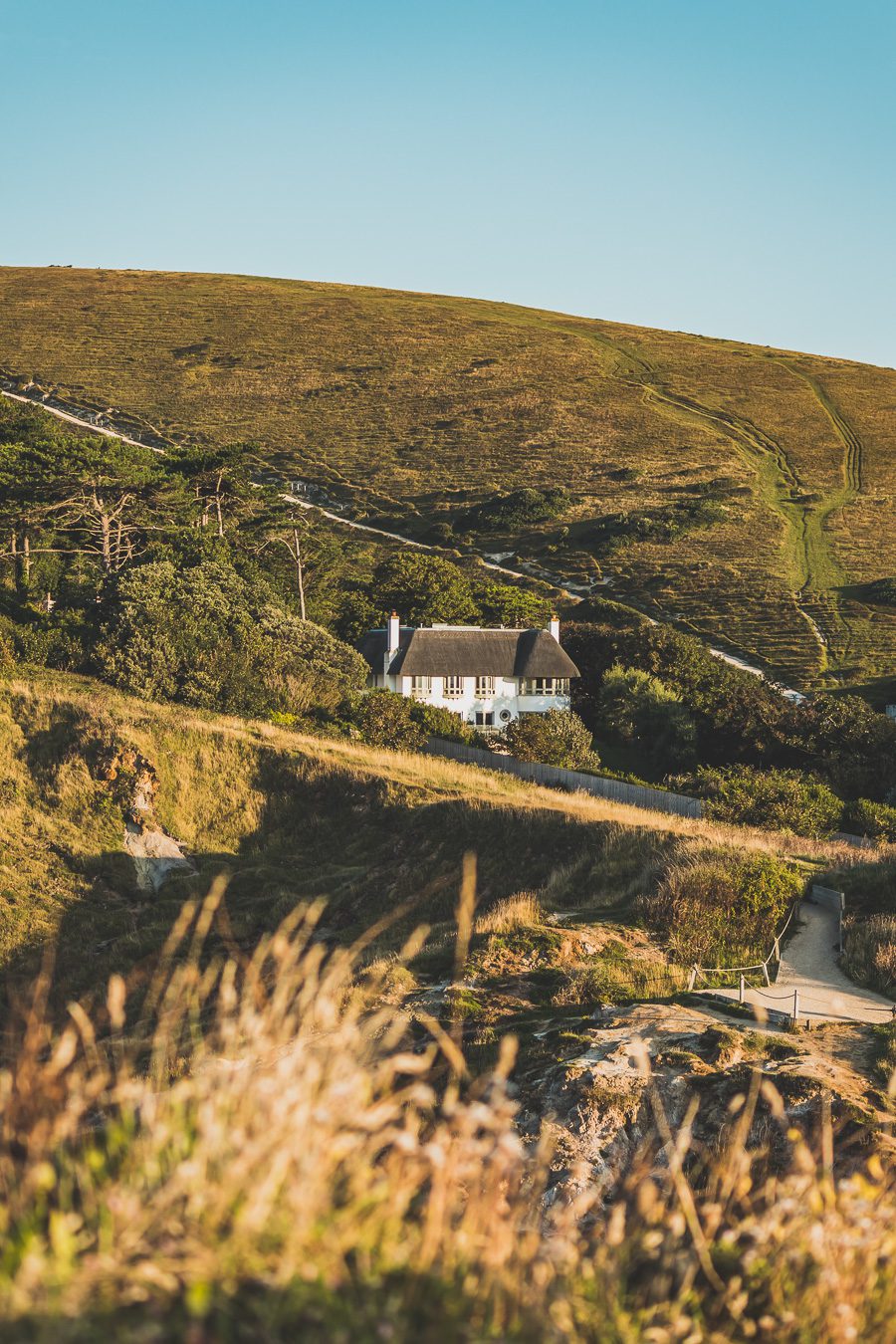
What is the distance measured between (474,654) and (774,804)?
2714 centimetres

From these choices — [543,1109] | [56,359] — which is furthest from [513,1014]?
[56,359]

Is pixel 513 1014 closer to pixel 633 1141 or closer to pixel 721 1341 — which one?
pixel 633 1141

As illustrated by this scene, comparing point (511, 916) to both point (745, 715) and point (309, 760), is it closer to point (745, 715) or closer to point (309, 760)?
point (309, 760)

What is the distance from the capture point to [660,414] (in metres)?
115

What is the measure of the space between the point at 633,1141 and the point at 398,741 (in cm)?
3078

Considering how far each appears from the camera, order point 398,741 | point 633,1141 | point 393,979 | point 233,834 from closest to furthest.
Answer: point 633,1141 < point 393,979 < point 233,834 < point 398,741

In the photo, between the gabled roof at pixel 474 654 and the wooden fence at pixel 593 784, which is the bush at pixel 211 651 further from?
the gabled roof at pixel 474 654

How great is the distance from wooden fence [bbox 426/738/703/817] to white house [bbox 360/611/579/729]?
1949 centimetres

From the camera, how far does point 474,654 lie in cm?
6081

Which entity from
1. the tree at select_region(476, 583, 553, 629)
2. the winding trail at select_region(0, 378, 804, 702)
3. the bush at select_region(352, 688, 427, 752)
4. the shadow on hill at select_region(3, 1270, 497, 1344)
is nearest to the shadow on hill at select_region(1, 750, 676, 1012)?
the bush at select_region(352, 688, 427, 752)

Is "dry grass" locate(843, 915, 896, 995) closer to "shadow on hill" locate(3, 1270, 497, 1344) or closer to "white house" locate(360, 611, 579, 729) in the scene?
"shadow on hill" locate(3, 1270, 497, 1344)

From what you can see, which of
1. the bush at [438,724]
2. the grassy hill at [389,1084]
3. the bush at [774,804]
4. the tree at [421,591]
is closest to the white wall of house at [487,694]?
the tree at [421,591]

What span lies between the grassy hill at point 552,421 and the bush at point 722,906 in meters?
46.0

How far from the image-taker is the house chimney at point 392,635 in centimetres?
5953
